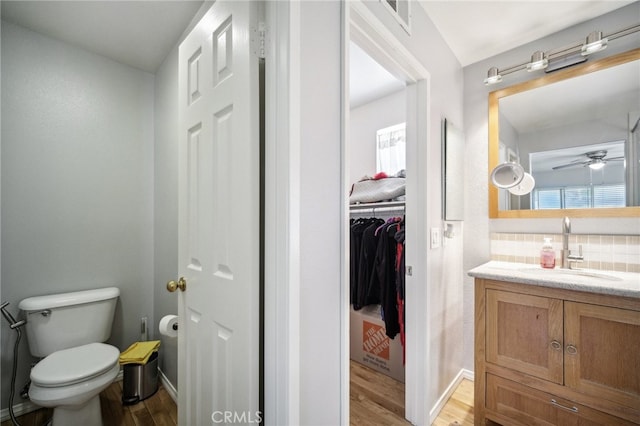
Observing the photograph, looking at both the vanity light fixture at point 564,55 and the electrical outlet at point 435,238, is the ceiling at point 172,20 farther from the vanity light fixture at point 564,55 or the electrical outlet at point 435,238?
the electrical outlet at point 435,238

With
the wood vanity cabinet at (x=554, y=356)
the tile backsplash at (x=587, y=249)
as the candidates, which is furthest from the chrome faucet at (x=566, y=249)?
the wood vanity cabinet at (x=554, y=356)

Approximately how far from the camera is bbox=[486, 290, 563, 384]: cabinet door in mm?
1268

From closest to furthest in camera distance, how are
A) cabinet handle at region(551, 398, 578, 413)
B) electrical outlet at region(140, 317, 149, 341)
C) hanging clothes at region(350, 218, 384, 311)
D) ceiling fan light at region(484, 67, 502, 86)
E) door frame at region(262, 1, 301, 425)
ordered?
door frame at region(262, 1, 301, 425) < cabinet handle at region(551, 398, 578, 413) < ceiling fan light at region(484, 67, 502, 86) < electrical outlet at region(140, 317, 149, 341) < hanging clothes at region(350, 218, 384, 311)

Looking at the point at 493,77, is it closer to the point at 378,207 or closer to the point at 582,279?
the point at 378,207

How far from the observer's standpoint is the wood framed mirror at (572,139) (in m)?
1.48

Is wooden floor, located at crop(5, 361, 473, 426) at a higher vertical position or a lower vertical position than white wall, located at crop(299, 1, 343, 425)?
lower

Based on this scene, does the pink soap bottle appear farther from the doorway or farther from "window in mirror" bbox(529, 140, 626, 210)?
the doorway

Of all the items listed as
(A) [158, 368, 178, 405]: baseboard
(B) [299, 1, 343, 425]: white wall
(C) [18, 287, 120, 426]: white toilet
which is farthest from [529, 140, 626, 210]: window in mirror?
(C) [18, 287, 120, 426]: white toilet

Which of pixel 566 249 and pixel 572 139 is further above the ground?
pixel 572 139

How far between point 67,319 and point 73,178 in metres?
0.92

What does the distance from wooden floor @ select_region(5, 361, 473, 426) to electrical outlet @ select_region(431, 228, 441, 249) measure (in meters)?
1.07

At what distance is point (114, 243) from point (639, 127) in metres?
3.41

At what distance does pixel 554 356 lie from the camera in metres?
1.27

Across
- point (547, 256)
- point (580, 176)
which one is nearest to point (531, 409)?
point (547, 256)
